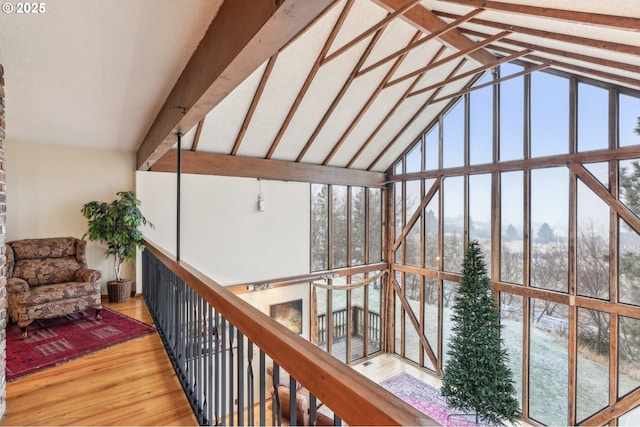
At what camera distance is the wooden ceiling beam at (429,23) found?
3.43 metres

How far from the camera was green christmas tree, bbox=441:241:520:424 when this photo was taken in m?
5.33

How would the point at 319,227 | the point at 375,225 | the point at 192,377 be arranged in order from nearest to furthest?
1. the point at 192,377
2. the point at 319,227
3. the point at 375,225

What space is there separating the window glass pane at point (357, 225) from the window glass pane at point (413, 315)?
1.34m

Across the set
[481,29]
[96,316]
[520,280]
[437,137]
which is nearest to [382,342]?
[520,280]

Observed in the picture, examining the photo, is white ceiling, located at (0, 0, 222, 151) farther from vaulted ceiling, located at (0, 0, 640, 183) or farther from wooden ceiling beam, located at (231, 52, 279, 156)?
wooden ceiling beam, located at (231, 52, 279, 156)

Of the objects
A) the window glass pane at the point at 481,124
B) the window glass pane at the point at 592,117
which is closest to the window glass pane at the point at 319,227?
the window glass pane at the point at 481,124

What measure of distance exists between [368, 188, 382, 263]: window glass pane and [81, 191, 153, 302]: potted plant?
17.9 ft

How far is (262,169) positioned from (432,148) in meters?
4.10

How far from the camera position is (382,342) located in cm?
820

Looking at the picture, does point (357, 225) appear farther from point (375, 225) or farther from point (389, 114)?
point (389, 114)

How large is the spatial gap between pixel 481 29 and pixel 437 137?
3.21 meters

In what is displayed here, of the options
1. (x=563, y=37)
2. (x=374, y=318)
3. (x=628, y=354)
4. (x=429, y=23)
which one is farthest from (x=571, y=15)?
(x=374, y=318)

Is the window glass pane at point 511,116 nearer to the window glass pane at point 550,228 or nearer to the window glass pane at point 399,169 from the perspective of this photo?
the window glass pane at point 550,228

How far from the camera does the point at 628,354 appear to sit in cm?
480
